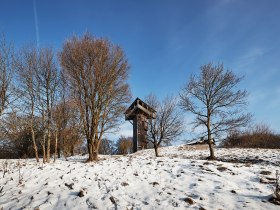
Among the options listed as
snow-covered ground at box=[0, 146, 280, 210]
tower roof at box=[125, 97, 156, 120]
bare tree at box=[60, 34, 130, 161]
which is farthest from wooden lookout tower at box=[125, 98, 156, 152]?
snow-covered ground at box=[0, 146, 280, 210]

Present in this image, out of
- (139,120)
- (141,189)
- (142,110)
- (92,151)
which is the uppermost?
(142,110)

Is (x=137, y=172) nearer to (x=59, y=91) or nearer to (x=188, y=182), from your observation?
(x=188, y=182)

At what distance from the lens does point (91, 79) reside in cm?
1503

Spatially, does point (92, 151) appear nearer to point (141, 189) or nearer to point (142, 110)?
point (141, 189)

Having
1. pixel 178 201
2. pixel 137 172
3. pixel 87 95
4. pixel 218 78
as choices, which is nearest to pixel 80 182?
pixel 137 172

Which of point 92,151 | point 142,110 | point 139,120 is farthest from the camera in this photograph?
point 139,120

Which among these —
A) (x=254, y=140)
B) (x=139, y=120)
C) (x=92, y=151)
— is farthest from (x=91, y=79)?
(x=254, y=140)

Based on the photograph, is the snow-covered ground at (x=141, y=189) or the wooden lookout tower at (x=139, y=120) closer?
the snow-covered ground at (x=141, y=189)

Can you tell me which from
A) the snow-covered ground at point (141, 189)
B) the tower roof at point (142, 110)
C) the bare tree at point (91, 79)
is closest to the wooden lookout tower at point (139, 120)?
the tower roof at point (142, 110)

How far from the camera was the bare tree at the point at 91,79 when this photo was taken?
49.0 ft

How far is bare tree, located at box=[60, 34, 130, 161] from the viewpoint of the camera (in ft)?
49.0

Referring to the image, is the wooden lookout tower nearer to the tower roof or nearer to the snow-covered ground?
the tower roof

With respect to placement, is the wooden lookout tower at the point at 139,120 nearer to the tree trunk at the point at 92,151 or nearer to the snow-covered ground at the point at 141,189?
the tree trunk at the point at 92,151

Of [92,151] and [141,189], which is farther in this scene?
[92,151]
